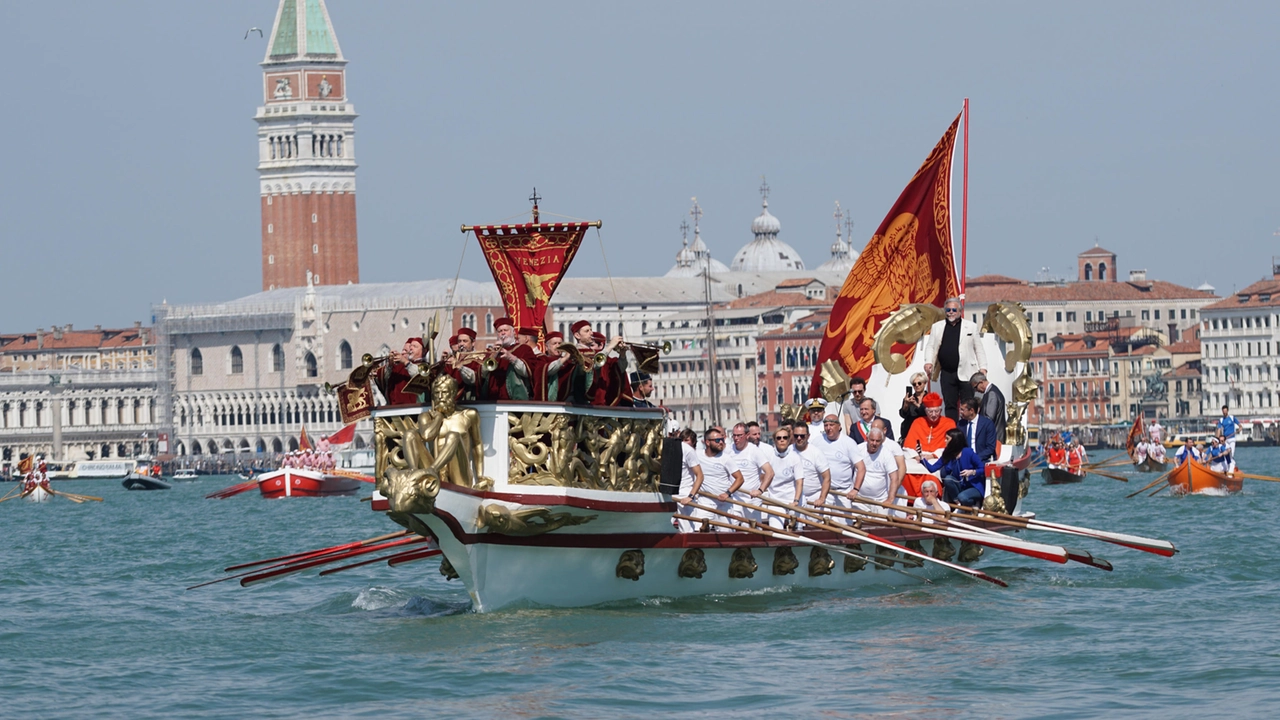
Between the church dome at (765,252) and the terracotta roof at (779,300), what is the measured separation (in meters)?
28.6

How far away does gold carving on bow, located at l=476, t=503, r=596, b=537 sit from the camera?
712 inches

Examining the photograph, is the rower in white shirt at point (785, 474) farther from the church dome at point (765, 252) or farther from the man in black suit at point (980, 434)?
the church dome at point (765, 252)

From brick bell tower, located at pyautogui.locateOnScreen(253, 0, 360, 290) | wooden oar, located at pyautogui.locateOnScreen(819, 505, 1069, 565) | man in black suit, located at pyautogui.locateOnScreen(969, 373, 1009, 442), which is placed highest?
brick bell tower, located at pyautogui.locateOnScreen(253, 0, 360, 290)

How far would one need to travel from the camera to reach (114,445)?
130375 millimetres

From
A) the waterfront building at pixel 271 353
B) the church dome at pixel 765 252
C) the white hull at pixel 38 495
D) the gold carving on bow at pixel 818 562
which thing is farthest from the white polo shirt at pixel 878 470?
the church dome at pixel 765 252

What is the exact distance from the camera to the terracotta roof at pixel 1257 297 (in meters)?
117

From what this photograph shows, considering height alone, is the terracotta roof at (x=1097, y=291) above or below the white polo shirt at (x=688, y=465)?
above

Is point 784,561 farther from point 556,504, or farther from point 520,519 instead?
point 520,519

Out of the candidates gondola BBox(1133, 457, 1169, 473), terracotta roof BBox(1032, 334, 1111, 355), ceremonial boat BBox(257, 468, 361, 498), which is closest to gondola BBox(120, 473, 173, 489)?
ceremonial boat BBox(257, 468, 361, 498)

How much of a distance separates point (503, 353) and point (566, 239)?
2.01 meters

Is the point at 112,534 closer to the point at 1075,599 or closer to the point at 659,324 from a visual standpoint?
the point at 1075,599

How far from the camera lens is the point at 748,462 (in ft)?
65.7

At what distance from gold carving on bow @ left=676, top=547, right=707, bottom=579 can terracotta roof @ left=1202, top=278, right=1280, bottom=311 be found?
331 ft

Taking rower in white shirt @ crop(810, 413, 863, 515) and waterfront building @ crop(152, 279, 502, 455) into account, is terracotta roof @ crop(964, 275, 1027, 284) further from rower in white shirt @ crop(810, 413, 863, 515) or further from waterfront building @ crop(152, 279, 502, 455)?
rower in white shirt @ crop(810, 413, 863, 515)
